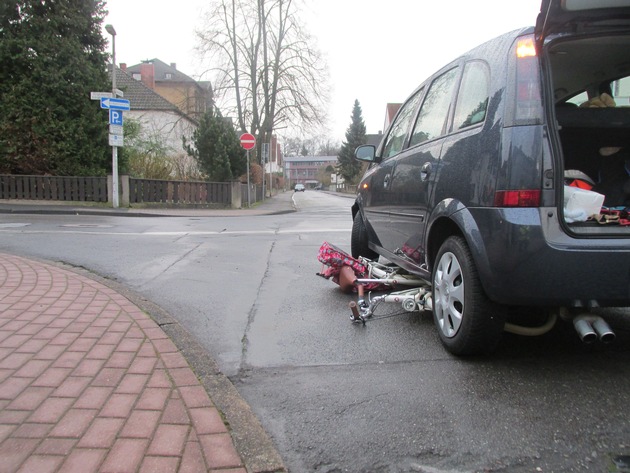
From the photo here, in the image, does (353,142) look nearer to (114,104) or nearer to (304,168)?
(114,104)

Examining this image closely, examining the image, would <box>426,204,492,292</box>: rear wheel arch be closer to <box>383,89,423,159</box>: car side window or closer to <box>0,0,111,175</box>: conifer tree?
<box>383,89,423,159</box>: car side window

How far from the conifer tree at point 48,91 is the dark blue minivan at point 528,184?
16607 mm

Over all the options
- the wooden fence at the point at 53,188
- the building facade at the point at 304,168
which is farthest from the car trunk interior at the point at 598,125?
the building facade at the point at 304,168

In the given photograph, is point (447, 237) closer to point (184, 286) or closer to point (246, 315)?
point (246, 315)

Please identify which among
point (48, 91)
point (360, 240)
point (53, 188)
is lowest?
point (360, 240)

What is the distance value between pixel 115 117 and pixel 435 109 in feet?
49.3

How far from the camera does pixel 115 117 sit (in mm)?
16250

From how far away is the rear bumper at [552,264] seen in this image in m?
2.34

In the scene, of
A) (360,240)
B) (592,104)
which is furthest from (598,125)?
(360,240)

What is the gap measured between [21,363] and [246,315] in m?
1.74

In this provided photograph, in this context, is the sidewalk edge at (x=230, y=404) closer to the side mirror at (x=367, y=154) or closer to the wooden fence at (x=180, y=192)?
the side mirror at (x=367, y=154)

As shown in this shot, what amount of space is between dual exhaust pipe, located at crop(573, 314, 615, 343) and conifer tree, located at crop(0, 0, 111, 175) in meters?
17.7

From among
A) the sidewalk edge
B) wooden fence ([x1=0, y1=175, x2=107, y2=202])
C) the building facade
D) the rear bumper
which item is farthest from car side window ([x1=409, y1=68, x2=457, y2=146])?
the building facade

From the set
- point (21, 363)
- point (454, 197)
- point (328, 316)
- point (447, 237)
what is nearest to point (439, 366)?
point (447, 237)
